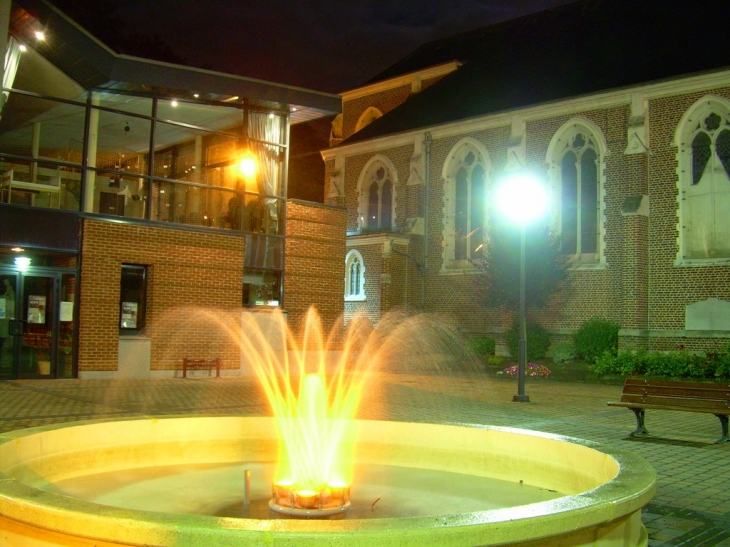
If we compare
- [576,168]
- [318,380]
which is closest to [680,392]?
[318,380]

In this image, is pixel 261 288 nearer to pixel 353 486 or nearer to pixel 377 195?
pixel 377 195

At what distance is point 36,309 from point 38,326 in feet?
1.37

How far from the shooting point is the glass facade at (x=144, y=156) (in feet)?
64.8

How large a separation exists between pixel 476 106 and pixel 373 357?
39.7 ft

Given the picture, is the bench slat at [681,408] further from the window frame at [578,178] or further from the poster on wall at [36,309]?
the window frame at [578,178]

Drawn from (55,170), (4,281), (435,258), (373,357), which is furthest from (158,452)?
(435,258)

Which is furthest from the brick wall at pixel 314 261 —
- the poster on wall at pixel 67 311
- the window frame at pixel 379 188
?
the window frame at pixel 379 188

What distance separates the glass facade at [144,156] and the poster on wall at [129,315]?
2315mm

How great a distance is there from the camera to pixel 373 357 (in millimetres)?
33312

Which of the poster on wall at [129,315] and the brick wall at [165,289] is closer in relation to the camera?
the brick wall at [165,289]

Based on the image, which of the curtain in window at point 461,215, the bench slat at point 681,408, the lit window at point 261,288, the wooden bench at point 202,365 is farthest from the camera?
the curtain in window at point 461,215

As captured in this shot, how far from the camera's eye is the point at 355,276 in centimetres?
3619

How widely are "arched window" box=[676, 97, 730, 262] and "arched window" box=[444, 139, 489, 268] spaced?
8.99 metres

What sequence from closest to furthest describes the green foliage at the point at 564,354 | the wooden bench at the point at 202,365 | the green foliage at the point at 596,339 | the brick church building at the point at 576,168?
the wooden bench at the point at 202,365
the brick church building at the point at 576,168
the green foliage at the point at 596,339
the green foliage at the point at 564,354
